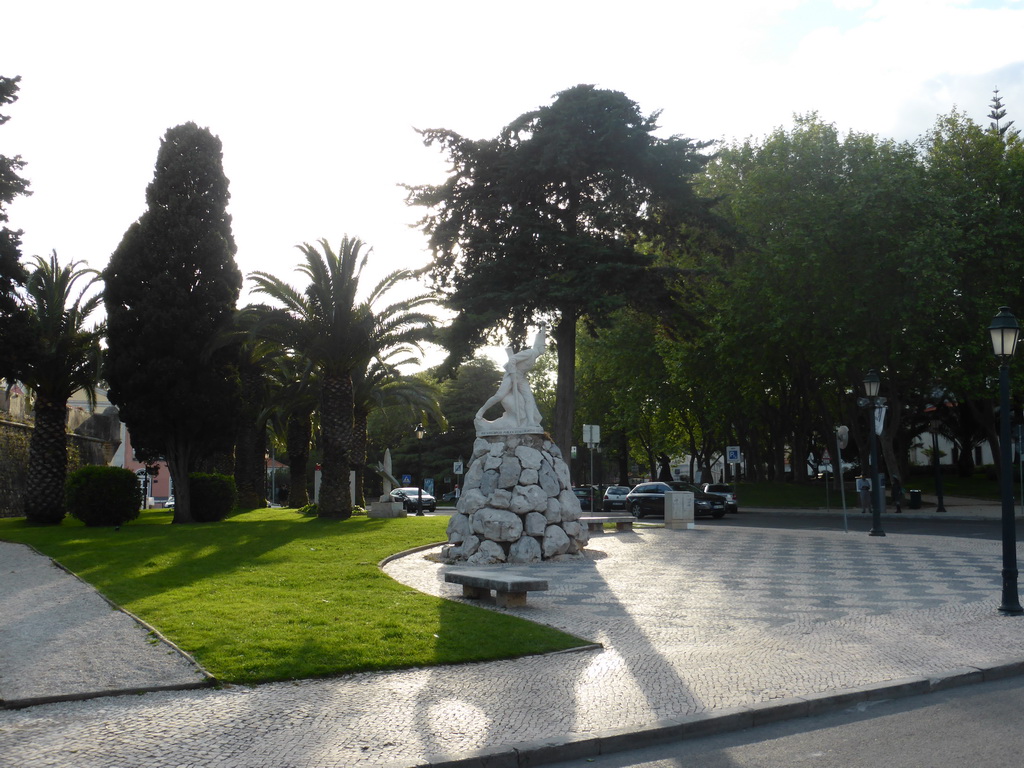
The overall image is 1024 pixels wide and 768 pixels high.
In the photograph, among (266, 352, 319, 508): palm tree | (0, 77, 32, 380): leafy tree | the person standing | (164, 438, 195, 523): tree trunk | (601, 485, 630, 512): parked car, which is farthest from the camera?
(601, 485, 630, 512): parked car

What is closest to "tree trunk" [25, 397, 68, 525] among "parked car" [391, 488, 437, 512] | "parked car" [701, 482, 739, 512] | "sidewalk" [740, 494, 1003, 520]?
"parked car" [391, 488, 437, 512]

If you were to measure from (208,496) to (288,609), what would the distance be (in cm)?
1824

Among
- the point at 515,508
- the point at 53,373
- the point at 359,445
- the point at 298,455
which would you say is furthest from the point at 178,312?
the point at 298,455

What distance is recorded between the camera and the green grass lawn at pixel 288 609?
7.68 meters

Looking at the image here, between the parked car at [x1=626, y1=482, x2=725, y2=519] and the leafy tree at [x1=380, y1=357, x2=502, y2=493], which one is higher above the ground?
the leafy tree at [x1=380, y1=357, x2=502, y2=493]

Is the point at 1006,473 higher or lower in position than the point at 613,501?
higher

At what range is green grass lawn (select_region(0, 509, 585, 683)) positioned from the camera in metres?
7.68

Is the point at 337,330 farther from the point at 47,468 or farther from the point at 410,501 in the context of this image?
the point at 410,501

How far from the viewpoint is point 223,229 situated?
89.6 ft

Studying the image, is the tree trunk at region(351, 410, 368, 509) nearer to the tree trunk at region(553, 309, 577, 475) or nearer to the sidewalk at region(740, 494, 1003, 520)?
the tree trunk at region(553, 309, 577, 475)

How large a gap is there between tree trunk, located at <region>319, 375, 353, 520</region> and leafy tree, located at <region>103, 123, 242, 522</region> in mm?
2748

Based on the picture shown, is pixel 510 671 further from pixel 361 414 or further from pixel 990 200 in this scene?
pixel 990 200

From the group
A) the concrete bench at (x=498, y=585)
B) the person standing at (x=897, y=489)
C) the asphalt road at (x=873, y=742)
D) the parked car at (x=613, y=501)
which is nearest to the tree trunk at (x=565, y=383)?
the concrete bench at (x=498, y=585)

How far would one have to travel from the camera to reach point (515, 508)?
55.0 feet
